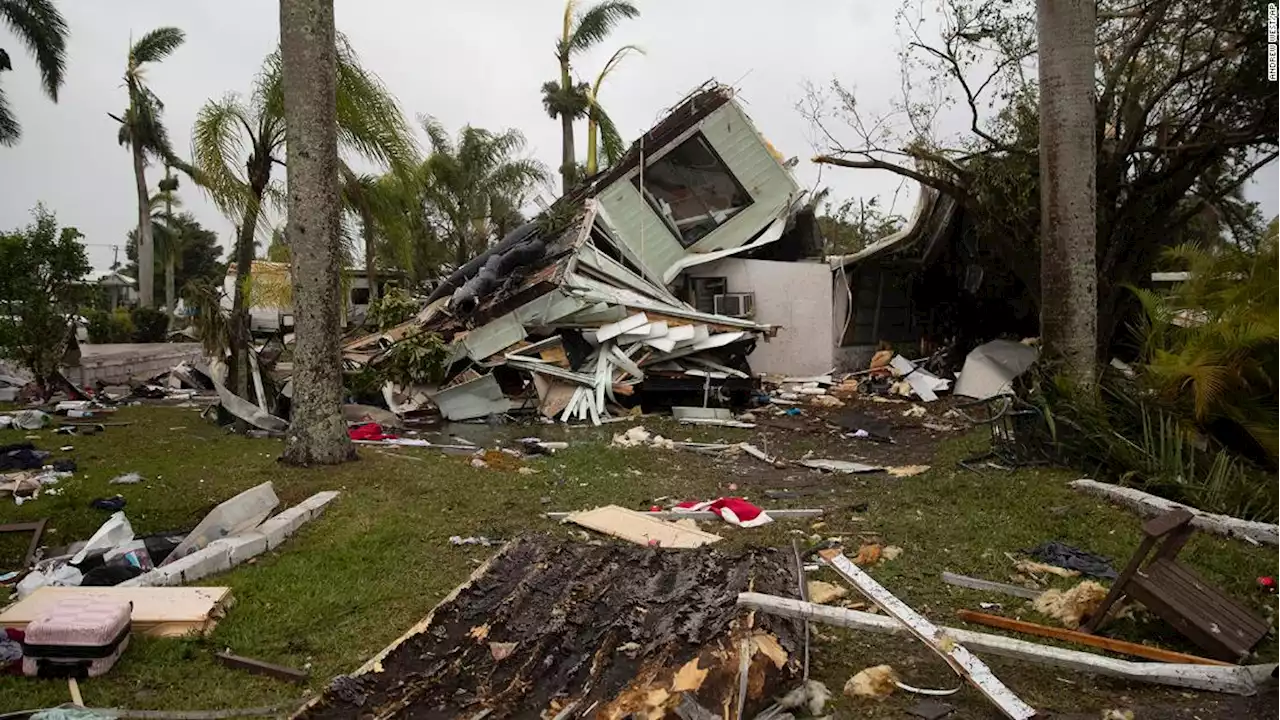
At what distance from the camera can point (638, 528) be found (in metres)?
5.92

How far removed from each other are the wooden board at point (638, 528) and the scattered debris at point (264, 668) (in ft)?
8.08

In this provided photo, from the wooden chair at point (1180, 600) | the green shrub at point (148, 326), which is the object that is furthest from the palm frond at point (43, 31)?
the wooden chair at point (1180, 600)

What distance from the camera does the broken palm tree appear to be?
10.5ft

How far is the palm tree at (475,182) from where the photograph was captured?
2622cm

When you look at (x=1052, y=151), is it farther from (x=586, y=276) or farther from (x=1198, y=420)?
(x=586, y=276)

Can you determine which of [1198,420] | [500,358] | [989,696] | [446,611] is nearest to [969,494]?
[1198,420]

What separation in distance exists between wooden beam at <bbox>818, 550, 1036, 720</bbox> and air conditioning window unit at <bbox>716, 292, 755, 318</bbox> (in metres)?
13.2

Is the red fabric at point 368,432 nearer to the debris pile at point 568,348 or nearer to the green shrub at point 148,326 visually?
the debris pile at point 568,348

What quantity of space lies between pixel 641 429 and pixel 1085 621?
7.55 metres

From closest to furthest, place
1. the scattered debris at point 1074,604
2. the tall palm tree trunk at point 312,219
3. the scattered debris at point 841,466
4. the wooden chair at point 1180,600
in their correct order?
the wooden chair at point 1180,600, the scattered debris at point 1074,604, the tall palm tree trunk at point 312,219, the scattered debris at point 841,466

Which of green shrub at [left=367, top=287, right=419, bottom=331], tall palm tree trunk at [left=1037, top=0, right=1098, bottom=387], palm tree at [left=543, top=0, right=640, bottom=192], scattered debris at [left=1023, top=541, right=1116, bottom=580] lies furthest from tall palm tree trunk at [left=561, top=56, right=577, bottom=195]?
scattered debris at [left=1023, top=541, right=1116, bottom=580]

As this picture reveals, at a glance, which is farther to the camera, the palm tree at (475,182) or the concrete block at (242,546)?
the palm tree at (475,182)

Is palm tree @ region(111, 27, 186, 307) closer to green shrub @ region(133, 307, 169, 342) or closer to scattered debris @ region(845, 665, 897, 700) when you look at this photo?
green shrub @ region(133, 307, 169, 342)

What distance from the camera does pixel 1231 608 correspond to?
12.5ft
